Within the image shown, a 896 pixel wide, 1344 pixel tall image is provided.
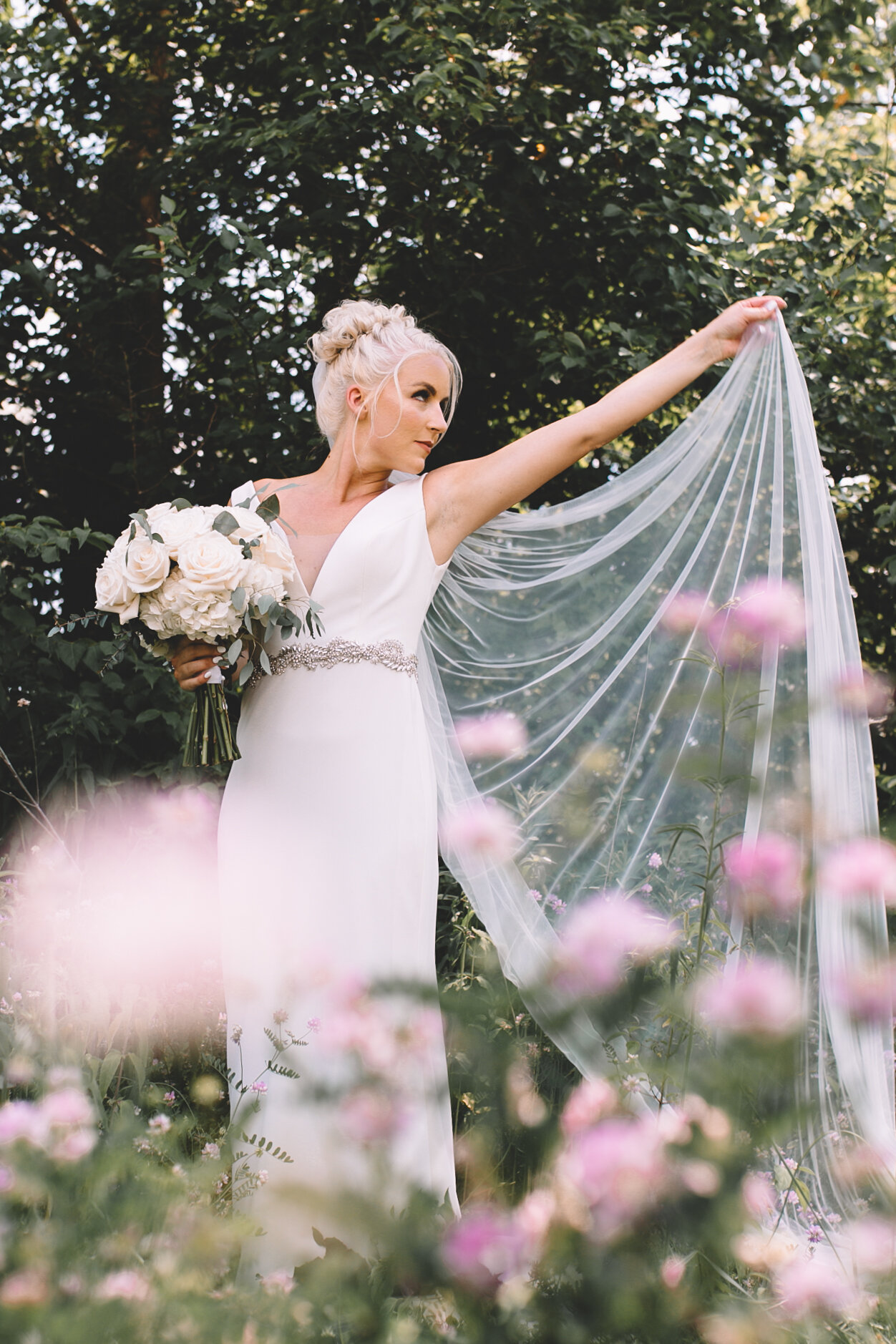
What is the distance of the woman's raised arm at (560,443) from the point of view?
7.34 ft

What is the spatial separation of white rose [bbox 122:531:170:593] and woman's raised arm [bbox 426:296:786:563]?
637 mm

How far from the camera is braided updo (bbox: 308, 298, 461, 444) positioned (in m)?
2.38

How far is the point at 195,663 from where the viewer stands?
2053mm

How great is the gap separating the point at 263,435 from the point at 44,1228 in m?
3.37

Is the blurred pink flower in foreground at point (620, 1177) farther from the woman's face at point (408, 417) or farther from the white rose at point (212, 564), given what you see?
the woman's face at point (408, 417)

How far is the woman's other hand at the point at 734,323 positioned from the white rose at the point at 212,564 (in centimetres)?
114

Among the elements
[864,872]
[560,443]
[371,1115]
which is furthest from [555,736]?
[371,1115]

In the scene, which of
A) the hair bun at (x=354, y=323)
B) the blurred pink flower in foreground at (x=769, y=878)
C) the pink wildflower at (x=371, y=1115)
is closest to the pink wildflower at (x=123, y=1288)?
the pink wildflower at (x=371, y=1115)

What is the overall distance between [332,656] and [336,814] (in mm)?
→ 332

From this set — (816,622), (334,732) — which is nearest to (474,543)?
(334,732)

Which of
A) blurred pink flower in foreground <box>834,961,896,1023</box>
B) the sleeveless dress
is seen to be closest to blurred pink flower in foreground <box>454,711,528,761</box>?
the sleeveless dress

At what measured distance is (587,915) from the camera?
76 cm

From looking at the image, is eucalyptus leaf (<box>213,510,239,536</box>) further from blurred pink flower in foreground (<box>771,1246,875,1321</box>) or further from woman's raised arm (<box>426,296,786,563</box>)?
blurred pink flower in foreground (<box>771,1246,875,1321</box>)

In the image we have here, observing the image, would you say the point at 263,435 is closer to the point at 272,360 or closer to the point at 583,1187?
the point at 272,360
